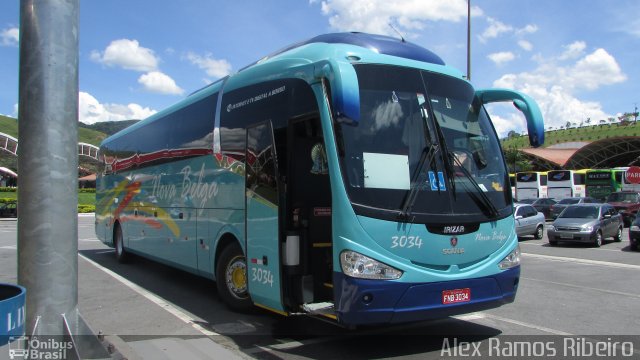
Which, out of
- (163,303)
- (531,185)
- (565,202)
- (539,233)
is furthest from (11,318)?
(531,185)

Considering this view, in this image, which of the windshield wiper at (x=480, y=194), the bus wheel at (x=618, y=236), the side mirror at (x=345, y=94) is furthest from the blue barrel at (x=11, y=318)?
the bus wheel at (x=618, y=236)

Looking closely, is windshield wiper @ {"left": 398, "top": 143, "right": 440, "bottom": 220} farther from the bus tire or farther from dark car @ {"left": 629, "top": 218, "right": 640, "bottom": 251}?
the bus tire

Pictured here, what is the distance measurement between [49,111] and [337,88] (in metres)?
2.43

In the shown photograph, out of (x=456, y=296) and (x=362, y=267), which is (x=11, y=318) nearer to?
(x=362, y=267)

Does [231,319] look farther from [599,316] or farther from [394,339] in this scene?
[599,316]

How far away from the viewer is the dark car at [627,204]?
A: 30.4 metres

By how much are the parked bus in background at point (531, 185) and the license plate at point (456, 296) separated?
138 feet

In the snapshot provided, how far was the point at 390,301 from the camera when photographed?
5348mm

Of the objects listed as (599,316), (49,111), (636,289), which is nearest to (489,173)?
(599,316)

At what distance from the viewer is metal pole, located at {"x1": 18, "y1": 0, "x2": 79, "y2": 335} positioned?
4.04 m

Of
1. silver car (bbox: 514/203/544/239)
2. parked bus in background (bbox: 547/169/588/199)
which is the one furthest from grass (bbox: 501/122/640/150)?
silver car (bbox: 514/203/544/239)

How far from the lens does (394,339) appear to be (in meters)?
6.54

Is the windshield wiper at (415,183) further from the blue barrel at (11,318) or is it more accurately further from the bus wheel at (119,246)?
the bus wheel at (119,246)

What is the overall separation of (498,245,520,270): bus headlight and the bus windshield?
1.61 feet
